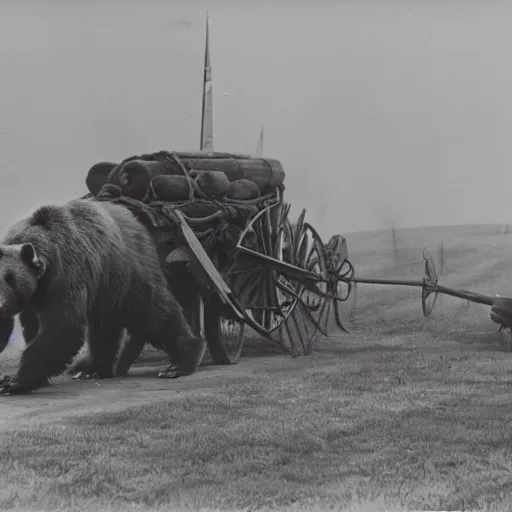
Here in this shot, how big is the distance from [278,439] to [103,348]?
408cm

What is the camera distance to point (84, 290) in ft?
29.1

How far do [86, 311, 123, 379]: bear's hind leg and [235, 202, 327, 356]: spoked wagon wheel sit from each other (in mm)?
1820

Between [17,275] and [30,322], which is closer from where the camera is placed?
[17,275]

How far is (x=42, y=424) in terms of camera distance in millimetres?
6859

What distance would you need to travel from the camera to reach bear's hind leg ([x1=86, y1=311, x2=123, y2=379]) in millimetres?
9938

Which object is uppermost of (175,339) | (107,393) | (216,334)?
(175,339)

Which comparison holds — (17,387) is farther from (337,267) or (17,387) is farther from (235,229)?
(337,267)

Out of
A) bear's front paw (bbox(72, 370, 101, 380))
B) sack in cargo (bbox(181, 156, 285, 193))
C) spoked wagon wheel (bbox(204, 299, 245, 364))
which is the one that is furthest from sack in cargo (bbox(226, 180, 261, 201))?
bear's front paw (bbox(72, 370, 101, 380))

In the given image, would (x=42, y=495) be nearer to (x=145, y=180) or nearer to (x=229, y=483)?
(x=229, y=483)

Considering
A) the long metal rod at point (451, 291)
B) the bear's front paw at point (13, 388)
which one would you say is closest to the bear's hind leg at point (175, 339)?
the bear's front paw at point (13, 388)

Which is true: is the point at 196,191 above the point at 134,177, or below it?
below

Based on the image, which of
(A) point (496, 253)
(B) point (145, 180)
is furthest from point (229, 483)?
(A) point (496, 253)

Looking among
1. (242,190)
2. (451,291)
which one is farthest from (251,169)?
(451,291)

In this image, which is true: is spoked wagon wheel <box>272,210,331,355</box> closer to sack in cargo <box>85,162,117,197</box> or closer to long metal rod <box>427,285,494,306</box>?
long metal rod <box>427,285,494,306</box>
